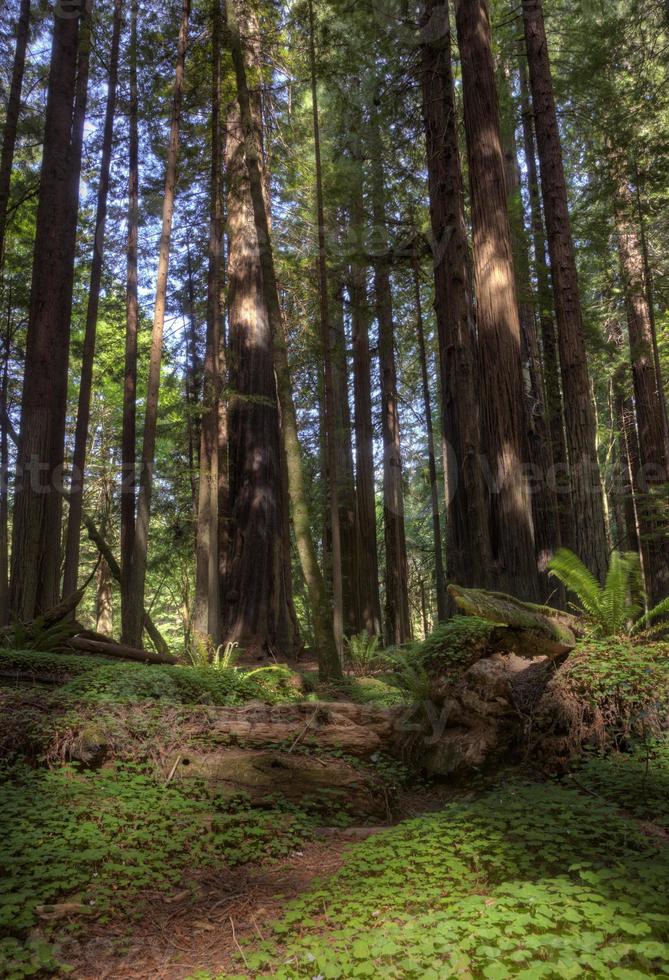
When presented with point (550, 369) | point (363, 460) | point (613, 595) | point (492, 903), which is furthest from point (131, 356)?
point (492, 903)

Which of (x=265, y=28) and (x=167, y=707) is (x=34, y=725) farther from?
(x=265, y=28)

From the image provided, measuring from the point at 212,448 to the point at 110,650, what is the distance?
3707 mm

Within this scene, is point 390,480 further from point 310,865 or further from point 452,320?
point 310,865

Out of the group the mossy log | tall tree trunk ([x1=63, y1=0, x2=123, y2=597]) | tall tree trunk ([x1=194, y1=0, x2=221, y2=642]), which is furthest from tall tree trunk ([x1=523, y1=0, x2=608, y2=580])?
tall tree trunk ([x1=63, y1=0, x2=123, y2=597])

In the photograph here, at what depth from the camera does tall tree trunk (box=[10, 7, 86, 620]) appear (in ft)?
28.2

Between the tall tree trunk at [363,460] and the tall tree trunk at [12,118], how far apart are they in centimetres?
672

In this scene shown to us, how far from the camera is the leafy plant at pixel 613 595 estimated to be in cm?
524

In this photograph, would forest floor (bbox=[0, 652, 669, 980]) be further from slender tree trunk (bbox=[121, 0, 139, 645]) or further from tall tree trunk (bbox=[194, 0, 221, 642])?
slender tree trunk (bbox=[121, 0, 139, 645])

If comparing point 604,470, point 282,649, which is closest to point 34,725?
point 282,649

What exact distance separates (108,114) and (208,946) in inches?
543

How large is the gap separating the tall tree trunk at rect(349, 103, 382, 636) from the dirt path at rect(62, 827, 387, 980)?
11358mm

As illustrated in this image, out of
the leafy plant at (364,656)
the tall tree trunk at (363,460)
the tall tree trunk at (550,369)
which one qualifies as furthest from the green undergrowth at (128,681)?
the tall tree trunk at (550,369)

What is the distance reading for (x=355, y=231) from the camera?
1380 cm

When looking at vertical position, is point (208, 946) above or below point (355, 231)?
below
